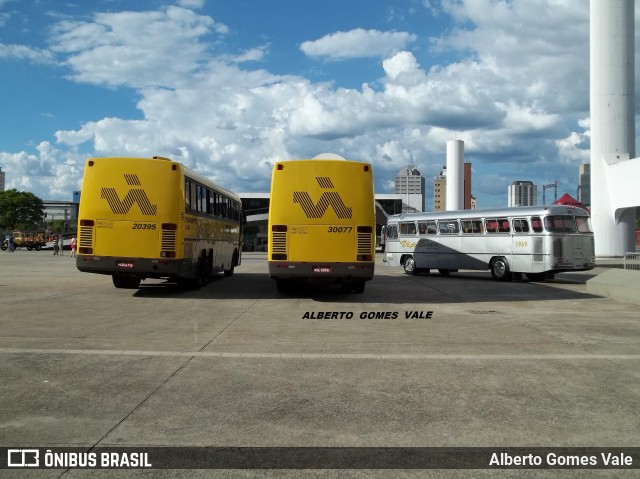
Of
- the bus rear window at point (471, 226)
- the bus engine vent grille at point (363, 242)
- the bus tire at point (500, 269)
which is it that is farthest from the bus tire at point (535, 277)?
the bus engine vent grille at point (363, 242)

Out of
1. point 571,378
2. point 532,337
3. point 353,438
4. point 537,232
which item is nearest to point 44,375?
point 353,438

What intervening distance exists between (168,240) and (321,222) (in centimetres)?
405

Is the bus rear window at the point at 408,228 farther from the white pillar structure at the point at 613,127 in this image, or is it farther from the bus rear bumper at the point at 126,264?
the white pillar structure at the point at 613,127

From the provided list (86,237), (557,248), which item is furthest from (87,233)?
(557,248)

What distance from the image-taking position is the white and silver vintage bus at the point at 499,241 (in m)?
22.4

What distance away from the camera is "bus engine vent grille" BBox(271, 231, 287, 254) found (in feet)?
49.9

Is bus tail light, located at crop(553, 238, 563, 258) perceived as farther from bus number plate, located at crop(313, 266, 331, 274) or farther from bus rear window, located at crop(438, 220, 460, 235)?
bus number plate, located at crop(313, 266, 331, 274)

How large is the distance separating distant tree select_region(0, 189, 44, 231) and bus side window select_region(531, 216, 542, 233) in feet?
316

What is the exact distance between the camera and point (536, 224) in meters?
22.7

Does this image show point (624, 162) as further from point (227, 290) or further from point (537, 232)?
point (227, 290)

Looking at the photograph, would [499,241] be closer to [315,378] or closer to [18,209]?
[315,378]

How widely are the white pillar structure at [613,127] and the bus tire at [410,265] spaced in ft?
89.8

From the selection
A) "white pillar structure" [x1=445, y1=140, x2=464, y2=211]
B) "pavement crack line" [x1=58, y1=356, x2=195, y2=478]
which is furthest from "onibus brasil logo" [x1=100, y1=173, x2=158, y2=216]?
"white pillar structure" [x1=445, y1=140, x2=464, y2=211]

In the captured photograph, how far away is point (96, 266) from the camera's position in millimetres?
15148
